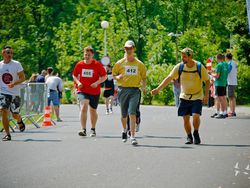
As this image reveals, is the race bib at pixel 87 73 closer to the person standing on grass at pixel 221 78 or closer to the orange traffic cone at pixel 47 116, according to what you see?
the orange traffic cone at pixel 47 116

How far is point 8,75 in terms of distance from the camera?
1470 centimetres

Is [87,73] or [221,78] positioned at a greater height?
[87,73]

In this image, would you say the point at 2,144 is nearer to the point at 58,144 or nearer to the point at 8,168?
the point at 58,144

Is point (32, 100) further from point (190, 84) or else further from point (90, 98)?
point (190, 84)

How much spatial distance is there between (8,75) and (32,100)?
4889 millimetres

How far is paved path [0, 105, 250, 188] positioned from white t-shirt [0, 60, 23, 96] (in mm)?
979

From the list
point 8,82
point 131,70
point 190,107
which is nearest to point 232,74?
point 190,107

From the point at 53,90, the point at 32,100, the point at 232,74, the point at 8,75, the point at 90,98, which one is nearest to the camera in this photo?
the point at 8,75

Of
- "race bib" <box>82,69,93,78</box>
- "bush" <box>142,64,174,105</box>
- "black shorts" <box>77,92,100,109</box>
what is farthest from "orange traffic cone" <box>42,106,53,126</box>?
"bush" <box>142,64,174,105</box>

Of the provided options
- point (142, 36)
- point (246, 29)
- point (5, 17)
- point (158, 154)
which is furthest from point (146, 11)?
point (158, 154)

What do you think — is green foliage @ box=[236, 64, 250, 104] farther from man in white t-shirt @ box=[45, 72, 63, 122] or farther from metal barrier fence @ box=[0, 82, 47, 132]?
metal barrier fence @ box=[0, 82, 47, 132]

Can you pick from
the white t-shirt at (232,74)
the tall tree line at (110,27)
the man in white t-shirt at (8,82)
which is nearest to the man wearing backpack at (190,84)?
the man in white t-shirt at (8,82)

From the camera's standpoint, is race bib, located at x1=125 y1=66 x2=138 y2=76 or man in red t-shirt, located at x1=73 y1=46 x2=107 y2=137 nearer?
race bib, located at x1=125 y1=66 x2=138 y2=76

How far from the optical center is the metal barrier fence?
19047 millimetres
